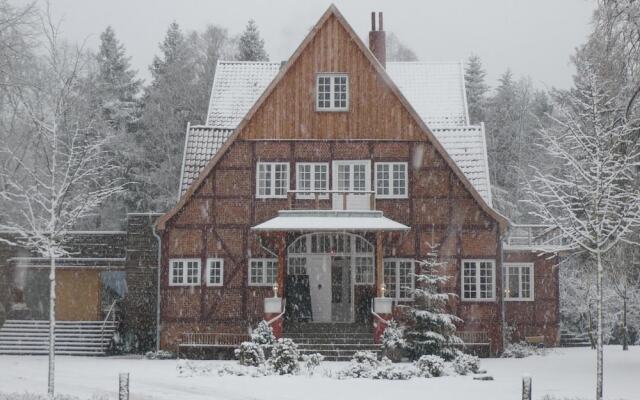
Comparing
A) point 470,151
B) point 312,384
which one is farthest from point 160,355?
point 470,151

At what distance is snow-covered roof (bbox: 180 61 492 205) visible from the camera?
29.7m

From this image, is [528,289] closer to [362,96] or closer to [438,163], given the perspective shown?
[438,163]

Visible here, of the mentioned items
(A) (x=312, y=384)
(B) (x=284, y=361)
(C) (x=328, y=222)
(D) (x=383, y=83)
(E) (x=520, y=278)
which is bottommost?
(A) (x=312, y=384)

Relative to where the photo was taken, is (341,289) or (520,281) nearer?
(341,289)

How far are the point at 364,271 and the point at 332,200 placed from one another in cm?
251

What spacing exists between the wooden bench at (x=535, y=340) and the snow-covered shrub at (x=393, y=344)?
26.3ft

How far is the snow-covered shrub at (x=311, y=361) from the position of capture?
21969 mm

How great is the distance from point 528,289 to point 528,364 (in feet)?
21.6

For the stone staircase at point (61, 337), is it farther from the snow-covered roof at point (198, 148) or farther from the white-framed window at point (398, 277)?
the white-framed window at point (398, 277)

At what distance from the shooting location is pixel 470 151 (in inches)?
1176

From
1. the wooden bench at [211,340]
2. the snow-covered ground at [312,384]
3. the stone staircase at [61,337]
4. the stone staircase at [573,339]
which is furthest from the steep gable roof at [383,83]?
the stone staircase at [573,339]

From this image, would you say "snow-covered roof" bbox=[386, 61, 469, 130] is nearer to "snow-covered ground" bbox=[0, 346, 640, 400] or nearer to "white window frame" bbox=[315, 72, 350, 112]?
"white window frame" bbox=[315, 72, 350, 112]

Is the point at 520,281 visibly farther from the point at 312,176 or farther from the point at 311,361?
the point at 311,361

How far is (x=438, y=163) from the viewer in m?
28.3
